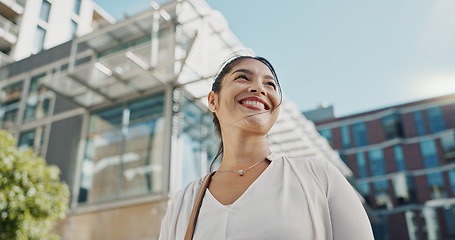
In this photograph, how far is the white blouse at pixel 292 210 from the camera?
1028 millimetres

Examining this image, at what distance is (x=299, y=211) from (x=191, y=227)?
314 mm

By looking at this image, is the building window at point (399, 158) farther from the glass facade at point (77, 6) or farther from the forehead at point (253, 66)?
the forehead at point (253, 66)

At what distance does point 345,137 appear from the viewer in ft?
118

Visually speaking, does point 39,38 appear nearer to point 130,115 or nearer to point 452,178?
point 130,115

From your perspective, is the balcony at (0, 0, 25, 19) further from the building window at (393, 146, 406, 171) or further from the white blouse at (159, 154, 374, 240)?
the building window at (393, 146, 406, 171)

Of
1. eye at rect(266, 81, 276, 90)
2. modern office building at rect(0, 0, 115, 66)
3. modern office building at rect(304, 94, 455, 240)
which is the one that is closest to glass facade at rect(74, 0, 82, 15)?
modern office building at rect(0, 0, 115, 66)

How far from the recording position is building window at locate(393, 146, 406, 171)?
32656 mm

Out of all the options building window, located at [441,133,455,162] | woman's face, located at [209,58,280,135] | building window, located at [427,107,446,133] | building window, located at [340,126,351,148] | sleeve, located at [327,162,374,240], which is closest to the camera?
sleeve, located at [327,162,374,240]

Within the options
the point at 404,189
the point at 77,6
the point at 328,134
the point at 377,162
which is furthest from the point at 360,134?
the point at 77,6

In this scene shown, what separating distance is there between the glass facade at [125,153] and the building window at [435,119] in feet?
91.0

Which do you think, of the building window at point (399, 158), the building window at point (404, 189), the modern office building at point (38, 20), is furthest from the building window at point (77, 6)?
the building window at point (399, 158)

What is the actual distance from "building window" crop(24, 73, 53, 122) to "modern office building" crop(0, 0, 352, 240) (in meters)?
0.03

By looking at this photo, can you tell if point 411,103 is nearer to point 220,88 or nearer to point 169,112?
point 169,112

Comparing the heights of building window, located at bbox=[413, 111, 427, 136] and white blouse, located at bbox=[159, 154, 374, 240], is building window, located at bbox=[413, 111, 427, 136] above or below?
above
